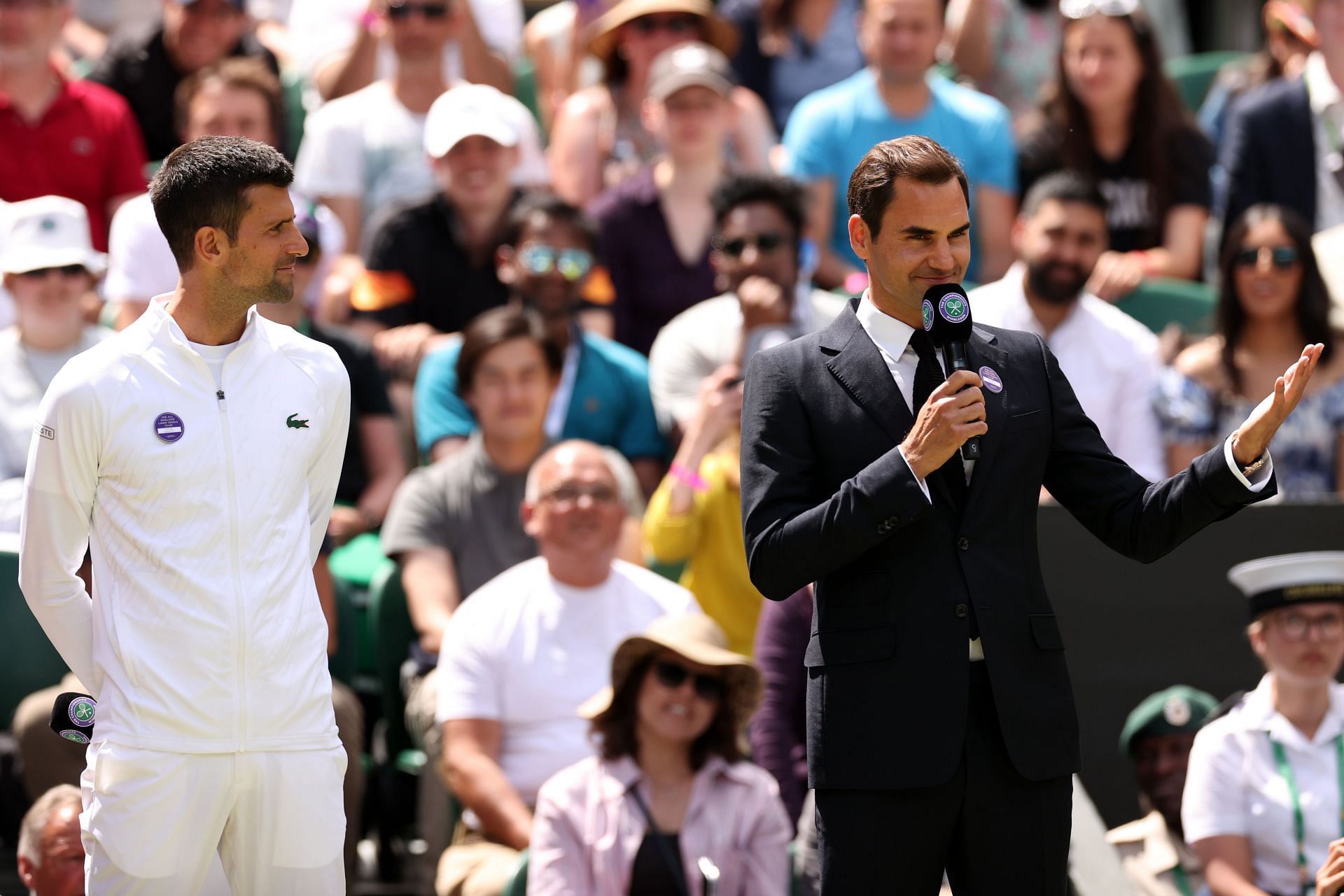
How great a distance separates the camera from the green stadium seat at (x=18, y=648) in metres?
6.17

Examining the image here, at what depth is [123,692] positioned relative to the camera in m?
3.54

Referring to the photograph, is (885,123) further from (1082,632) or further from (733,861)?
(733,861)

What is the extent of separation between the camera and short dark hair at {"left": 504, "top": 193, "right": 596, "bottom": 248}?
24.9ft

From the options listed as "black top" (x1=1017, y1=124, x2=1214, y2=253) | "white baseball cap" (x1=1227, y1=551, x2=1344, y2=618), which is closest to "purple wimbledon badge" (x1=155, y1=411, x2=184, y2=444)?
"white baseball cap" (x1=1227, y1=551, x2=1344, y2=618)

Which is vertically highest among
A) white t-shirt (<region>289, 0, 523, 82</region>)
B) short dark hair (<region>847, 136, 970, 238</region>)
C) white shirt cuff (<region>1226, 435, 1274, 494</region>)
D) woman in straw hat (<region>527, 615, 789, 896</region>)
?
white t-shirt (<region>289, 0, 523, 82</region>)

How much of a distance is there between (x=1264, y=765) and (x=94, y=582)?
131 inches

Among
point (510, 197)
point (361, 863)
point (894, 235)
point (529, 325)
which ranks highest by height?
point (510, 197)

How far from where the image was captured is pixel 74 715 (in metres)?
3.60

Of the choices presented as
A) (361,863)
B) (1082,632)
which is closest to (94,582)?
(361,863)

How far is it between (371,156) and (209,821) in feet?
18.5

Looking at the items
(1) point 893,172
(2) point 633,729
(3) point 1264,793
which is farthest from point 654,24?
(1) point 893,172

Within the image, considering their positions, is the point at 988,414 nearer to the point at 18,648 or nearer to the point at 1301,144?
the point at 18,648

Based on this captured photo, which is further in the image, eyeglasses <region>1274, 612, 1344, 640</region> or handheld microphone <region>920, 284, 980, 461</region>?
eyeglasses <region>1274, 612, 1344, 640</region>

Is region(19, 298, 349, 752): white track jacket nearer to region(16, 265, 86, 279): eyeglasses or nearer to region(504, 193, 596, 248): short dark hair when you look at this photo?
region(16, 265, 86, 279): eyeglasses
